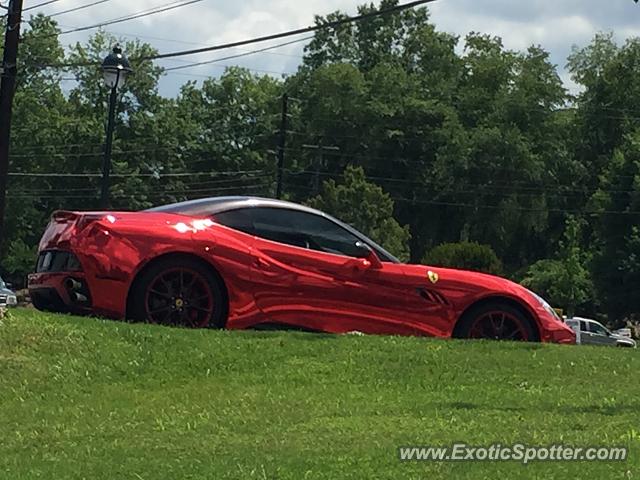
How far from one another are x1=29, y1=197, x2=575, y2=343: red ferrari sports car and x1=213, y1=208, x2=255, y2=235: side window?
0.04ft

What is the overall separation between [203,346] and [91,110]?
6273 cm

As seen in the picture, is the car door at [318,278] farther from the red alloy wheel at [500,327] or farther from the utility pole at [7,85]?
the utility pole at [7,85]

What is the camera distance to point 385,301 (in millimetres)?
10406

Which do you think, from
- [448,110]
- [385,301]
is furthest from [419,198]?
[385,301]

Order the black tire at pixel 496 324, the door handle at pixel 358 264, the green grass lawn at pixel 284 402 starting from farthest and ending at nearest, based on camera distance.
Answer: the black tire at pixel 496 324, the door handle at pixel 358 264, the green grass lawn at pixel 284 402

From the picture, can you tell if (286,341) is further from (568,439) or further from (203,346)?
(568,439)

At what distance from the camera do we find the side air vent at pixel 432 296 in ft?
34.1

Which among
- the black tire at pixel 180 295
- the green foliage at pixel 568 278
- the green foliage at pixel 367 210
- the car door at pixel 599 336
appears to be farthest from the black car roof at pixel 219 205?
the green foliage at pixel 568 278

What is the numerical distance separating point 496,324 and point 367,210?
1390 inches

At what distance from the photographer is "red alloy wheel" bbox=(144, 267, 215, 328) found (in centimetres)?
990

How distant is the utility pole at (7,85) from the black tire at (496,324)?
12.6m

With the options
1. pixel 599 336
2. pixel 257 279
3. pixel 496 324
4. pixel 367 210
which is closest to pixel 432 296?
pixel 496 324

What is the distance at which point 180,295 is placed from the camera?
32.7 ft

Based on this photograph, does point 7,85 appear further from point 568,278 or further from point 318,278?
point 568,278
